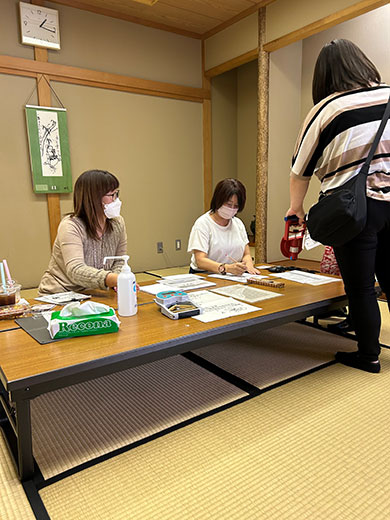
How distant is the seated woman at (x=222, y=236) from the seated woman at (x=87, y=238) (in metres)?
0.52

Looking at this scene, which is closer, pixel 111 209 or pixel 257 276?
pixel 111 209

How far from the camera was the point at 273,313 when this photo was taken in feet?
4.72

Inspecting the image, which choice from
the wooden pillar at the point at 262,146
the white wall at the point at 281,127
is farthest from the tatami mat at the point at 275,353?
the white wall at the point at 281,127

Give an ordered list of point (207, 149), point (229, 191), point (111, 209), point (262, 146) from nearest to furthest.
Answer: point (111, 209), point (229, 191), point (262, 146), point (207, 149)

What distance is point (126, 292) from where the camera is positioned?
1.33 metres

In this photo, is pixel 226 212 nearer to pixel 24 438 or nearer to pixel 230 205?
pixel 230 205

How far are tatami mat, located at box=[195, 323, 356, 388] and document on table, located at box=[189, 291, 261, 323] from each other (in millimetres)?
356

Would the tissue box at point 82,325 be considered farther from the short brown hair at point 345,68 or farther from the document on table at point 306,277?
the short brown hair at point 345,68

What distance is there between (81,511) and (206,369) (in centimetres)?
86

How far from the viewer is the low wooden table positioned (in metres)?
0.95

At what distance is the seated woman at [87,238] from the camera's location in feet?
5.56

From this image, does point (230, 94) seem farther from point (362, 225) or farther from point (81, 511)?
point (81, 511)

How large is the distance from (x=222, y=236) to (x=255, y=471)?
1.43 m

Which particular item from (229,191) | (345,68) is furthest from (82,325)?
(345,68)
